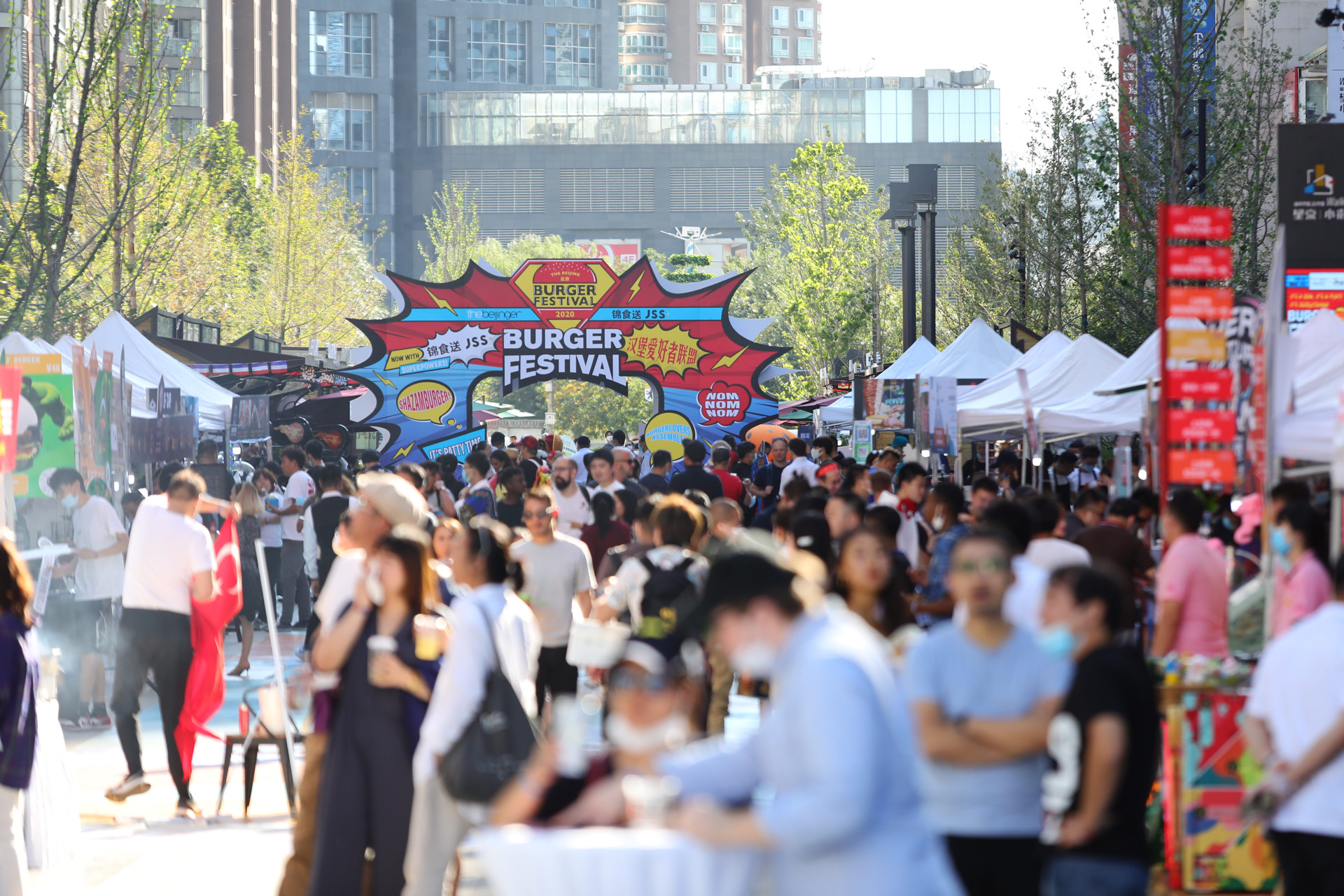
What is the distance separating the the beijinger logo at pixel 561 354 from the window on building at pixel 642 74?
121m

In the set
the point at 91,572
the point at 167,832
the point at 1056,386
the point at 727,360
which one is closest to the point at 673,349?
the point at 727,360

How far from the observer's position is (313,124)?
10194cm

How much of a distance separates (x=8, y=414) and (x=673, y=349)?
62.6ft

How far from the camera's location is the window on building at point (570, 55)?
114 metres

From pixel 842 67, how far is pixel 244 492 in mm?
100315

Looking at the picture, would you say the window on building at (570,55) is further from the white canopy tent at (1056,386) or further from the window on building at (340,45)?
the white canopy tent at (1056,386)

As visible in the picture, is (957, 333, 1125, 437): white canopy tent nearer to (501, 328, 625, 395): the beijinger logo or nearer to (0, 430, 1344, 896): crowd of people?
(0, 430, 1344, 896): crowd of people

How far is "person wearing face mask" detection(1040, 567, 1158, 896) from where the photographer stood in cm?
439

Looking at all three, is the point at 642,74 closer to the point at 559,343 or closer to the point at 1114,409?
the point at 559,343

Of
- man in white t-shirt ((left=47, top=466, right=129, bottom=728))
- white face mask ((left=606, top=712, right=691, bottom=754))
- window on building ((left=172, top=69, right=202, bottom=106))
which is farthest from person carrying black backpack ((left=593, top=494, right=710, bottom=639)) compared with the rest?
window on building ((left=172, top=69, right=202, bottom=106))

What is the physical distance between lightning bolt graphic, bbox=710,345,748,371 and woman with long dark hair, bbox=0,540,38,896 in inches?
846

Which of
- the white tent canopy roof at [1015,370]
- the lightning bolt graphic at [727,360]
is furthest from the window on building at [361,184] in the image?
the white tent canopy roof at [1015,370]

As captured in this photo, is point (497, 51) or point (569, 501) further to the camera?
point (497, 51)

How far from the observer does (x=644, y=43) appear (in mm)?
145875
